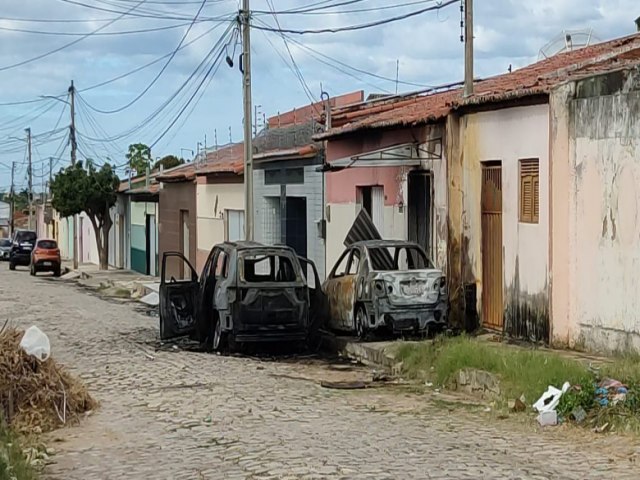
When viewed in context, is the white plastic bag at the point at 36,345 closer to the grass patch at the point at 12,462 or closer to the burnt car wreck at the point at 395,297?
the grass patch at the point at 12,462

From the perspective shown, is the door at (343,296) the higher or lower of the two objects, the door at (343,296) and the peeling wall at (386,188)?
the lower

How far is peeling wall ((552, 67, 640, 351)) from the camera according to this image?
41.9ft

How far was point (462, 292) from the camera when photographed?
17.2 meters

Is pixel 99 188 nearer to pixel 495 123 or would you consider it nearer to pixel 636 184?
pixel 495 123

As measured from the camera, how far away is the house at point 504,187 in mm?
14055

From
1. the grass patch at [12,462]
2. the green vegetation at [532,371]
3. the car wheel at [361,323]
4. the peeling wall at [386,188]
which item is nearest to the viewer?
the grass patch at [12,462]

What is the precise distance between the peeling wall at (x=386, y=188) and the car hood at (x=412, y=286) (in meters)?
2.19

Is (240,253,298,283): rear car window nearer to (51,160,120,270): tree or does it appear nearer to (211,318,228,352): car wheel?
(211,318,228,352): car wheel

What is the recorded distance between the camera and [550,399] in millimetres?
10391

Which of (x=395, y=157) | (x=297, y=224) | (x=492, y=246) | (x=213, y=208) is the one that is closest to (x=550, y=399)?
(x=492, y=246)

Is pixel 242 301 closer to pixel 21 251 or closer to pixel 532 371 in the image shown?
pixel 532 371

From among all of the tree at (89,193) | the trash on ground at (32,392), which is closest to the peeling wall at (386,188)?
the trash on ground at (32,392)

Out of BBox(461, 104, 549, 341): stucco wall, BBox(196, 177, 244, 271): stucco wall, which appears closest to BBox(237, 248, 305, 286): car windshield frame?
BBox(461, 104, 549, 341): stucco wall

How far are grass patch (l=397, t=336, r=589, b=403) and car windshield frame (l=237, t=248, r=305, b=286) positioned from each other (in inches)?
101
